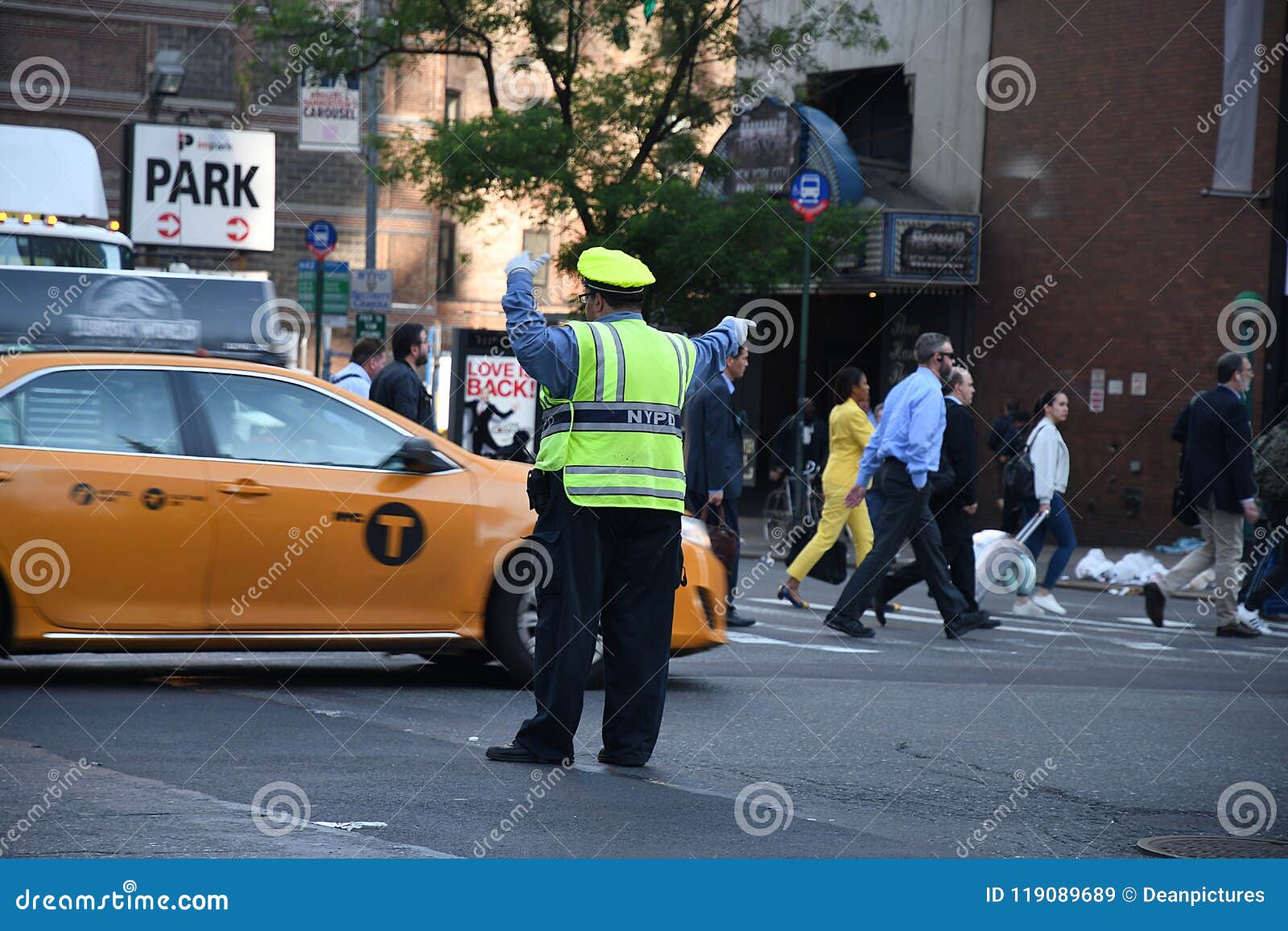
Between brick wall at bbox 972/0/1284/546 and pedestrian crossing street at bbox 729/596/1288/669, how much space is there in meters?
8.92

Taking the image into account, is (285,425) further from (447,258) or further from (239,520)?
(447,258)

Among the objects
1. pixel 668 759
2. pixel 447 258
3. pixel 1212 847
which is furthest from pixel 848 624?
pixel 447 258

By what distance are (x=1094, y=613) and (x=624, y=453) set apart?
10.2 meters

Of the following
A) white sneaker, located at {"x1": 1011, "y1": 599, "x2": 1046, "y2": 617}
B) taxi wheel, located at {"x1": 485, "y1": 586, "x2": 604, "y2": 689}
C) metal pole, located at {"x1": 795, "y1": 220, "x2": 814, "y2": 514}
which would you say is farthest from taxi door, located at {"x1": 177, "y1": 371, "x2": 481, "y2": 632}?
metal pole, located at {"x1": 795, "y1": 220, "x2": 814, "y2": 514}

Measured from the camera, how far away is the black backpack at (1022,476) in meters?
14.7

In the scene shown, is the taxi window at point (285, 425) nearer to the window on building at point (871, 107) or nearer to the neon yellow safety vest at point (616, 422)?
the neon yellow safety vest at point (616, 422)

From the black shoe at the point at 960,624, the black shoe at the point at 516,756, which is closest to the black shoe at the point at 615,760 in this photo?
the black shoe at the point at 516,756

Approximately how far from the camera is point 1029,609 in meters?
14.9

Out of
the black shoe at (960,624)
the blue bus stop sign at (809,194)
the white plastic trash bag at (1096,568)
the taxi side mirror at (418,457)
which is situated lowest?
the white plastic trash bag at (1096,568)

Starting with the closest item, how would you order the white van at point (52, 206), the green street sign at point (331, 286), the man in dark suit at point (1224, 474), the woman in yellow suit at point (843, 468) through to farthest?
the man in dark suit at point (1224, 474) < the woman in yellow suit at point (843, 468) < the white van at point (52, 206) < the green street sign at point (331, 286)

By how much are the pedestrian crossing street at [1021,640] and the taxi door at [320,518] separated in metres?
3.21

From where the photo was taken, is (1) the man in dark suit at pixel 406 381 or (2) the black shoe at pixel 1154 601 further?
(2) the black shoe at pixel 1154 601

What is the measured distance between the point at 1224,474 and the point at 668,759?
23.4 feet

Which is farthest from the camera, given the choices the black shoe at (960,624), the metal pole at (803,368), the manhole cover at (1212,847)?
the metal pole at (803,368)
